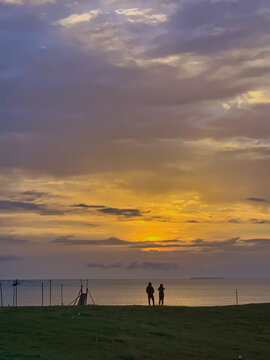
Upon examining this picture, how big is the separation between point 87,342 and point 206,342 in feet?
28.4

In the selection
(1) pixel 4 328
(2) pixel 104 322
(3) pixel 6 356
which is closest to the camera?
(3) pixel 6 356

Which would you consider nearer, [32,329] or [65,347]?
[65,347]

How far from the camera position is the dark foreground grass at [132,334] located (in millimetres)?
31141

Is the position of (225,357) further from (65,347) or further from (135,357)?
(65,347)

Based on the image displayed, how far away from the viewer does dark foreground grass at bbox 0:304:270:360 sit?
102 feet

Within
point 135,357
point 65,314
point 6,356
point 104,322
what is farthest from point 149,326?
point 6,356

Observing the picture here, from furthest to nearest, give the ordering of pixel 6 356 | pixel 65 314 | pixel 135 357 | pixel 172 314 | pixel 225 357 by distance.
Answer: pixel 172 314 → pixel 65 314 → pixel 225 357 → pixel 135 357 → pixel 6 356

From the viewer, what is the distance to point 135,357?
101 ft

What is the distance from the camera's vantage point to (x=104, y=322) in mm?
41312

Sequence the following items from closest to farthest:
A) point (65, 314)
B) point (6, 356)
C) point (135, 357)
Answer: point (6, 356), point (135, 357), point (65, 314)

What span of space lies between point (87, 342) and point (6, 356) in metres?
7.65

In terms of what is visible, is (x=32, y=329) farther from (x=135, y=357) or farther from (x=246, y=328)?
(x=246, y=328)

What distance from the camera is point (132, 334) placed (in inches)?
1479

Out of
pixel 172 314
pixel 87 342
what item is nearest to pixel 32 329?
pixel 87 342
